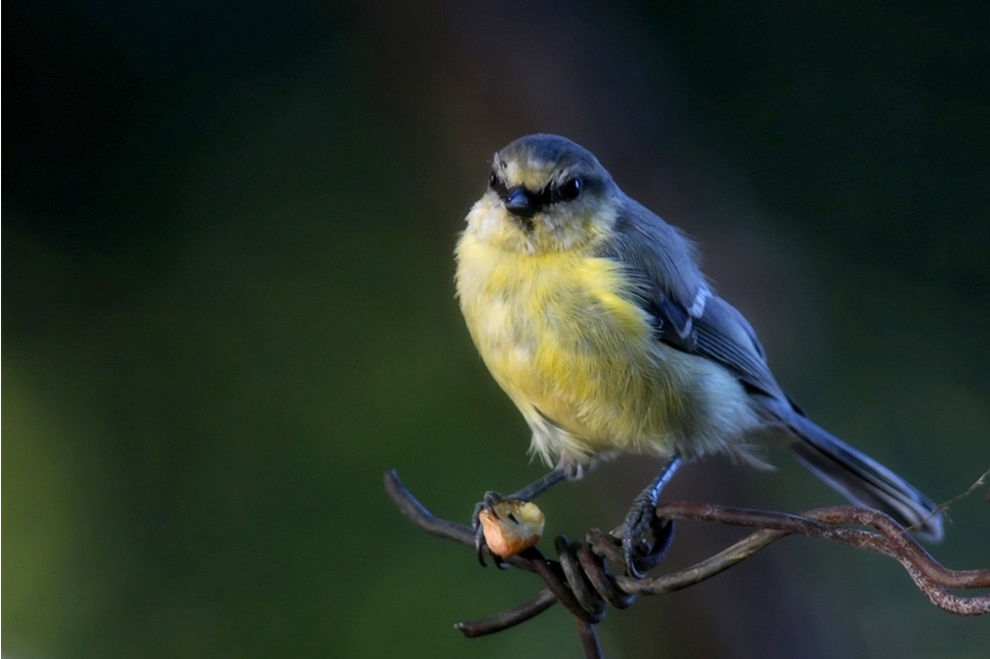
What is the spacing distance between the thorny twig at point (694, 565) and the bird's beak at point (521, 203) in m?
0.57

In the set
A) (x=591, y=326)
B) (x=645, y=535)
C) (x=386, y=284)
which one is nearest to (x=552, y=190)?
(x=591, y=326)

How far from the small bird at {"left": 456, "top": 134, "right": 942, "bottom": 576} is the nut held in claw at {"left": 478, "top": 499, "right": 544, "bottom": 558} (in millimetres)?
250

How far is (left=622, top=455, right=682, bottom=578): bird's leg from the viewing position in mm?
1241

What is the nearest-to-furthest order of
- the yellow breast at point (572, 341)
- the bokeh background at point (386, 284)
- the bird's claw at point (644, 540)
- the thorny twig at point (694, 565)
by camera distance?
1. the thorny twig at point (694, 565)
2. the bird's claw at point (644, 540)
3. the yellow breast at point (572, 341)
4. the bokeh background at point (386, 284)

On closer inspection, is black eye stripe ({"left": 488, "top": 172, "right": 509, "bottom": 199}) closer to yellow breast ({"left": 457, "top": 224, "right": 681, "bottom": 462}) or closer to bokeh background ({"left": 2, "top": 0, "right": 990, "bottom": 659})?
yellow breast ({"left": 457, "top": 224, "right": 681, "bottom": 462})

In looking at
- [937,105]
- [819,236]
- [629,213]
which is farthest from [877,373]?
[629,213]

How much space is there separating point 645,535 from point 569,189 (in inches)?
24.5

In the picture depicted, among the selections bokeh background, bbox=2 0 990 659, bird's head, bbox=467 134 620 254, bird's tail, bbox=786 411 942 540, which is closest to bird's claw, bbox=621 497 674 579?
bird's head, bbox=467 134 620 254

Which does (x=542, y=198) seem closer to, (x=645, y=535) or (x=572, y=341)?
(x=572, y=341)

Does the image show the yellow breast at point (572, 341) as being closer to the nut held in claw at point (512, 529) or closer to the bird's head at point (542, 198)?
the bird's head at point (542, 198)

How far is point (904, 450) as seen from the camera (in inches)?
105

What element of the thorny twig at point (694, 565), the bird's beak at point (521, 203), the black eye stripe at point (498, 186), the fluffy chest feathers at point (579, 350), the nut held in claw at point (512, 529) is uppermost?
the black eye stripe at point (498, 186)

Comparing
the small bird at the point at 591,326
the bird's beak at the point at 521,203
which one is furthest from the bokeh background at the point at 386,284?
the bird's beak at the point at 521,203

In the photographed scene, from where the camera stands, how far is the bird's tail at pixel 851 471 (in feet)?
6.53
